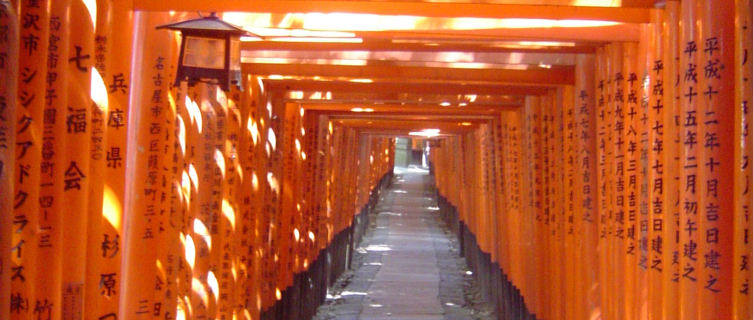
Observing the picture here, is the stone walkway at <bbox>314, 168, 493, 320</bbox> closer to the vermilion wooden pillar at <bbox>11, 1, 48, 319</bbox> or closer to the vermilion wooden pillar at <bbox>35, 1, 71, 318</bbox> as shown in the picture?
the vermilion wooden pillar at <bbox>35, 1, 71, 318</bbox>

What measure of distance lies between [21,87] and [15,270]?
72 centimetres

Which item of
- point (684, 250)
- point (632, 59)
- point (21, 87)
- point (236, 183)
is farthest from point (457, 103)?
point (21, 87)

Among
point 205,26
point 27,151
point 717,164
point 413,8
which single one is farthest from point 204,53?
point 717,164

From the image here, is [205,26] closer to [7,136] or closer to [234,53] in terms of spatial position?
[234,53]

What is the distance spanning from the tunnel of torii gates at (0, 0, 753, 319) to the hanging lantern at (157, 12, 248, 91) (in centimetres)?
29

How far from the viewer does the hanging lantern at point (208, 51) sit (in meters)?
5.45

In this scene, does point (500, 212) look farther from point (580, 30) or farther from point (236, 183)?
point (580, 30)

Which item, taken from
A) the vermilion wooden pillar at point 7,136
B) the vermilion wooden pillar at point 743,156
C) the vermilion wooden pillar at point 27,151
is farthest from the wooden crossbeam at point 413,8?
the vermilion wooden pillar at point 7,136

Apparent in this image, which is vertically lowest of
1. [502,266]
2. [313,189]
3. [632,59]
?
[502,266]

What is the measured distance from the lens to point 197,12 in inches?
238

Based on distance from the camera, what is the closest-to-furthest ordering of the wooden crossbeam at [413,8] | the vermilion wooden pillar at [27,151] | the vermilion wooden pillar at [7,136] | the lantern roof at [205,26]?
the vermilion wooden pillar at [7,136]
the vermilion wooden pillar at [27,151]
the lantern roof at [205,26]
the wooden crossbeam at [413,8]

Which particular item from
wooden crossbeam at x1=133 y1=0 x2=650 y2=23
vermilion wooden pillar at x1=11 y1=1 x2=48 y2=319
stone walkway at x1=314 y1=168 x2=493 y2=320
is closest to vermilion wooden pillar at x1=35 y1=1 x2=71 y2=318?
vermilion wooden pillar at x1=11 y1=1 x2=48 y2=319

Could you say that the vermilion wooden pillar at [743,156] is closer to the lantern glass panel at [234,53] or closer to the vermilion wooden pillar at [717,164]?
the vermilion wooden pillar at [717,164]

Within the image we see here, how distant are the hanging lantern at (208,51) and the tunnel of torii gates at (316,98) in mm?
287
